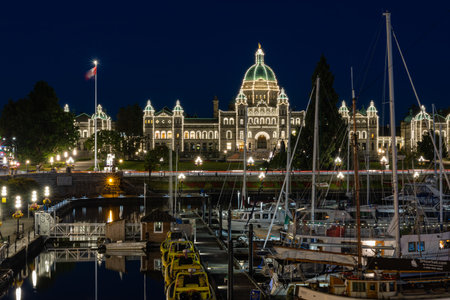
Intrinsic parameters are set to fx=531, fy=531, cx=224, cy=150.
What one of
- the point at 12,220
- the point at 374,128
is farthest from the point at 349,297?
the point at 374,128

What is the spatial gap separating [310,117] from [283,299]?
55271 mm

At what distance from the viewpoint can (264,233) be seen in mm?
39938

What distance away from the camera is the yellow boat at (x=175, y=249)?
31.4 metres

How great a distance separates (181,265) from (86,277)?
363 inches

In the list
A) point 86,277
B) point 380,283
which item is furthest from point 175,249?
point 380,283

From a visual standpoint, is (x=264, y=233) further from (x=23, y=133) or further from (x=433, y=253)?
(x=23, y=133)

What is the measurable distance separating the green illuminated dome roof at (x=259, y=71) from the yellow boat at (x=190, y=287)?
148m

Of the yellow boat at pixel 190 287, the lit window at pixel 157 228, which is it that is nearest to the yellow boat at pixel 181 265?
the yellow boat at pixel 190 287

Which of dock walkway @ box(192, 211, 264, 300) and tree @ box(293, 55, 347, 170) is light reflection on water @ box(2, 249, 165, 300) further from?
tree @ box(293, 55, 347, 170)

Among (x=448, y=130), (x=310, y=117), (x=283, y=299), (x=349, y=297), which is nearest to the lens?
(x=349, y=297)

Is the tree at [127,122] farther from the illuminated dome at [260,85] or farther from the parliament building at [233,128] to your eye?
the illuminated dome at [260,85]

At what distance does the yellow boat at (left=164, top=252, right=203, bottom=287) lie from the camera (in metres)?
27.6

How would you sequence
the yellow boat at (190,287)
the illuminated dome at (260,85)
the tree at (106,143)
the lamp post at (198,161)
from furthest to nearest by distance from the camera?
the illuminated dome at (260,85)
the tree at (106,143)
the lamp post at (198,161)
the yellow boat at (190,287)

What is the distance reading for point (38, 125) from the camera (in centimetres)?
8025
